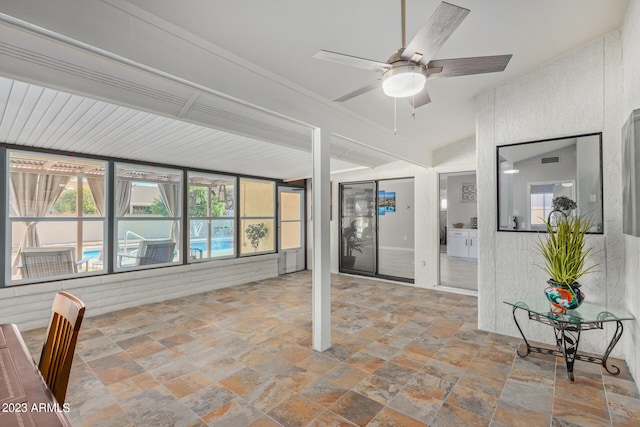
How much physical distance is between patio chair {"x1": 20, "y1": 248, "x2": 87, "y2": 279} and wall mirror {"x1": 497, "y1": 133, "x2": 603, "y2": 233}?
18.7ft

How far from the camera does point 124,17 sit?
1.69m

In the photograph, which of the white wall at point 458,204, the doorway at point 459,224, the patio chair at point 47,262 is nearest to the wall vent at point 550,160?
the doorway at point 459,224

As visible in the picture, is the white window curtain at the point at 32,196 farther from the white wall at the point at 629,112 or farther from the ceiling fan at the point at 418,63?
the white wall at the point at 629,112

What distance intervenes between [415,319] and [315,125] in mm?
2832

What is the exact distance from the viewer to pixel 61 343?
1430 mm

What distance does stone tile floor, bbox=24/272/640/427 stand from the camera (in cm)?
206

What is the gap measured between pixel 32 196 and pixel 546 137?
6291mm

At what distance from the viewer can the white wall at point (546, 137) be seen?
9.33ft

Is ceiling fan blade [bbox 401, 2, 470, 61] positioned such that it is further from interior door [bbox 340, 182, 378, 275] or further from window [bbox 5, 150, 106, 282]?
interior door [bbox 340, 182, 378, 275]

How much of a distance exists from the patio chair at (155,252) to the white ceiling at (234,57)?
1.69 m

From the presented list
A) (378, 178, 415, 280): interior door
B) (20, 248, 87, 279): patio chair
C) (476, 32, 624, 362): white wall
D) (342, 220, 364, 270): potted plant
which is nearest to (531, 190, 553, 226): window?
(476, 32, 624, 362): white wall

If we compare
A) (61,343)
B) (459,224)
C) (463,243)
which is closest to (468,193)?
(459,224)

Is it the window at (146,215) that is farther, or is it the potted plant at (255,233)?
the potted plant at (255,233)

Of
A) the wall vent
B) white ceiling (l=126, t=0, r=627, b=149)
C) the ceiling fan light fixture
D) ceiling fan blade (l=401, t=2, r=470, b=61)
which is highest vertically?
white ceiling (l=126, t=0, r=627, b=149)
